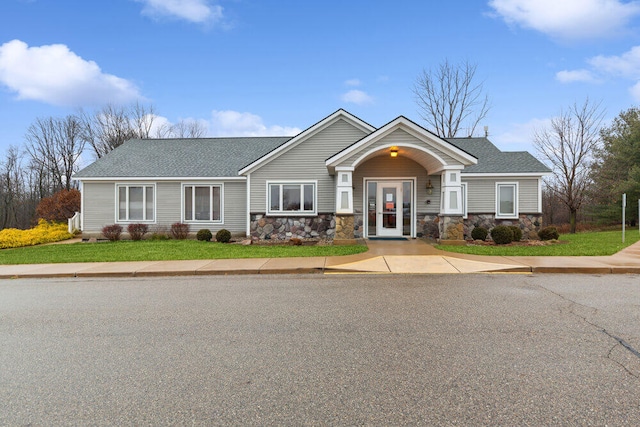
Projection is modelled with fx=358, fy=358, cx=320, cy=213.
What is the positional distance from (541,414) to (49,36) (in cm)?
2657

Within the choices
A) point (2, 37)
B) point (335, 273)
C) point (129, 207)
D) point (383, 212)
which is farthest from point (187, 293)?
point (2, 37)

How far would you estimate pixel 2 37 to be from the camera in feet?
71.3

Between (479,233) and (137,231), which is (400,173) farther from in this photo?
(137,231)

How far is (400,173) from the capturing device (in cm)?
1562

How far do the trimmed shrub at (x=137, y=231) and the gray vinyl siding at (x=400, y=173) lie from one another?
10.2m

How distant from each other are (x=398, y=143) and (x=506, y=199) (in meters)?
6.72

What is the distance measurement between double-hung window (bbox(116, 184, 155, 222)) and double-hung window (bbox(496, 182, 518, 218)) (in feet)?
54.2

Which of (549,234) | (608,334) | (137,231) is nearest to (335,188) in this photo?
(549,234)

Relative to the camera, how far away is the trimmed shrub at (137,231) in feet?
55.7

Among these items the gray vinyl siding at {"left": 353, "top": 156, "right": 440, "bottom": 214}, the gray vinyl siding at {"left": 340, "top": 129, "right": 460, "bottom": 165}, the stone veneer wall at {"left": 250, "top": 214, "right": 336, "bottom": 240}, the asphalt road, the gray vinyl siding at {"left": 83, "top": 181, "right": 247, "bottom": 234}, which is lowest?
the asphalt road

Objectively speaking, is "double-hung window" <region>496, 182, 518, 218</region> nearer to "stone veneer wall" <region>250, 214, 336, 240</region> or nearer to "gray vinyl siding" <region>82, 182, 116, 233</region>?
"stone veneer wall" <region>250, 214, 336, 240</region>

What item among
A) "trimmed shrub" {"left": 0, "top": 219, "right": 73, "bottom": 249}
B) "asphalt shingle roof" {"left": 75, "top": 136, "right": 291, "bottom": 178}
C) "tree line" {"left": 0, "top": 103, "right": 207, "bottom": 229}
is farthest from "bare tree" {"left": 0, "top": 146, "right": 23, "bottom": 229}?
"asphalt shingle roof" {"left": 75, "top": 136, "right": 291, "bottom": 178}

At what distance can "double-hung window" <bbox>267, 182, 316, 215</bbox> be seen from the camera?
15750mm

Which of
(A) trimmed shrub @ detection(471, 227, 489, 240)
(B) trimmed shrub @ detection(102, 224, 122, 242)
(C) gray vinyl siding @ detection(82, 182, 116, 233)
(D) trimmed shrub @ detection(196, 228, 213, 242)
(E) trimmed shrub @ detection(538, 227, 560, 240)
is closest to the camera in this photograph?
(E) trimmed shrub @ detection(538, 227, 560, 240)
